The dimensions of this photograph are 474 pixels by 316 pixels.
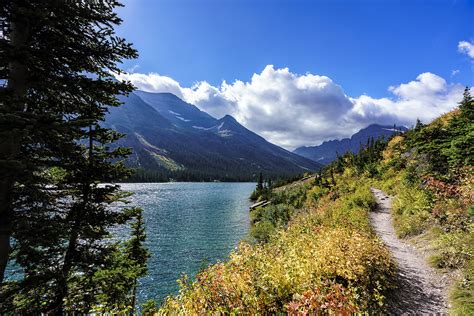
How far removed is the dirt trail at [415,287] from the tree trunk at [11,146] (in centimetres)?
971

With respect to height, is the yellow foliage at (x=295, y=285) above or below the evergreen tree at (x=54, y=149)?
below

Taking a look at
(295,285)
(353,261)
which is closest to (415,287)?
(353,261)

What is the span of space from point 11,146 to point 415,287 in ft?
39.4

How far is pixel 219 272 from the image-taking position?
7.36 metres

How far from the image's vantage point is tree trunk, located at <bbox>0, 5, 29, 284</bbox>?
16.6 ft

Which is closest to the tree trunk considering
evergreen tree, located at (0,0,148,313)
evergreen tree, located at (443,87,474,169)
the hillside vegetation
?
evergreen tree, located at (0,0,148,313)

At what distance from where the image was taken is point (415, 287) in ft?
27.8

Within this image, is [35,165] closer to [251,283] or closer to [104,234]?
[104,234]

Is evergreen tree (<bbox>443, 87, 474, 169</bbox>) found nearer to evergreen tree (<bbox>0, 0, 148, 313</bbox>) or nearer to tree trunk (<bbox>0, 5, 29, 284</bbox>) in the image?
evergreen tree (<bbox>0, 0, 148, 313</bbox>)

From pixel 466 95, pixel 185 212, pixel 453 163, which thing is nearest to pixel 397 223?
pixel 453 163

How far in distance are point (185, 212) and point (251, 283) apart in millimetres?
51470

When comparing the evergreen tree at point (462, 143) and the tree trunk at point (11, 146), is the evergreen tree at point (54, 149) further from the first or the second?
the evergreen tree at point (462, 143)

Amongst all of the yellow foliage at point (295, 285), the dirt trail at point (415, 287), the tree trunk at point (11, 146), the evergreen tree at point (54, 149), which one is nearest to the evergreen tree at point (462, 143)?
Result: the dirt trail at point (415, 287)

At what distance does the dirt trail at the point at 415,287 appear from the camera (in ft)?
23.7
